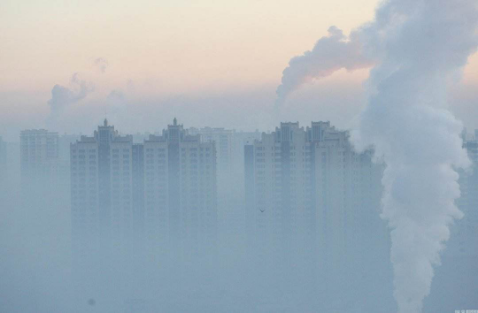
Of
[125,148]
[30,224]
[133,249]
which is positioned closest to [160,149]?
[125,148]

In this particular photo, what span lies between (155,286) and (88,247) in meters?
2.86

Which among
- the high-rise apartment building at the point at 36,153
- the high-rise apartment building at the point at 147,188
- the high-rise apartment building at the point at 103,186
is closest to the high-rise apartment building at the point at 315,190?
the high-rise apartment building at the point at 147,188

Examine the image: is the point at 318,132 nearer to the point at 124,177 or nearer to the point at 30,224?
the point at 124,177

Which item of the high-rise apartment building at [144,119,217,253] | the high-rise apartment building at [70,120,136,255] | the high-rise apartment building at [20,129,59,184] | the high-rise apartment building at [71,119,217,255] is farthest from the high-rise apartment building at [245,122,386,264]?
the high-rise apartment building at [20,129,59,184]

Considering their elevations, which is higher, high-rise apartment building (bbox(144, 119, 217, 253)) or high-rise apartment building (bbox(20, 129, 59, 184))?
high-rise apartment building (bbox(20, 129, 59, 184))

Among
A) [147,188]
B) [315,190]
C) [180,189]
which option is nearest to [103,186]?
[147,188]

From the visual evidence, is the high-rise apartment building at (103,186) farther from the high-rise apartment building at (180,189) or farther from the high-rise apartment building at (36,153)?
the high-rise apartment building at (36,153)

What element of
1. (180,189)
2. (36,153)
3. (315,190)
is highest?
(36,153)

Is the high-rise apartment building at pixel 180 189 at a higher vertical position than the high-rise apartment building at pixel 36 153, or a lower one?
lower

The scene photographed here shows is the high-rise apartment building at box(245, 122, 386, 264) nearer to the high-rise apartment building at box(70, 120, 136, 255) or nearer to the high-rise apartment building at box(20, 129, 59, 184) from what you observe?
the high-rise apartment building at box(70, 120, 136, 255)

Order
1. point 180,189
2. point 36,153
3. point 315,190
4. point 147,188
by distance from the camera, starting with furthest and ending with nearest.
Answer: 1. point 36,153
2. point 147,188
3. point 180,189
4. point 315,190

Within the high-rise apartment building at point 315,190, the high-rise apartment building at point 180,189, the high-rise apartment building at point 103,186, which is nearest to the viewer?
the high-rise apartment building at point 315,190

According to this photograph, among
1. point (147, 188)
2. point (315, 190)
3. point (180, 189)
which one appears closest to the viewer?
point (315, 190)

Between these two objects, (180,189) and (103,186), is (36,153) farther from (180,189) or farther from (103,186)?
(180,189)
